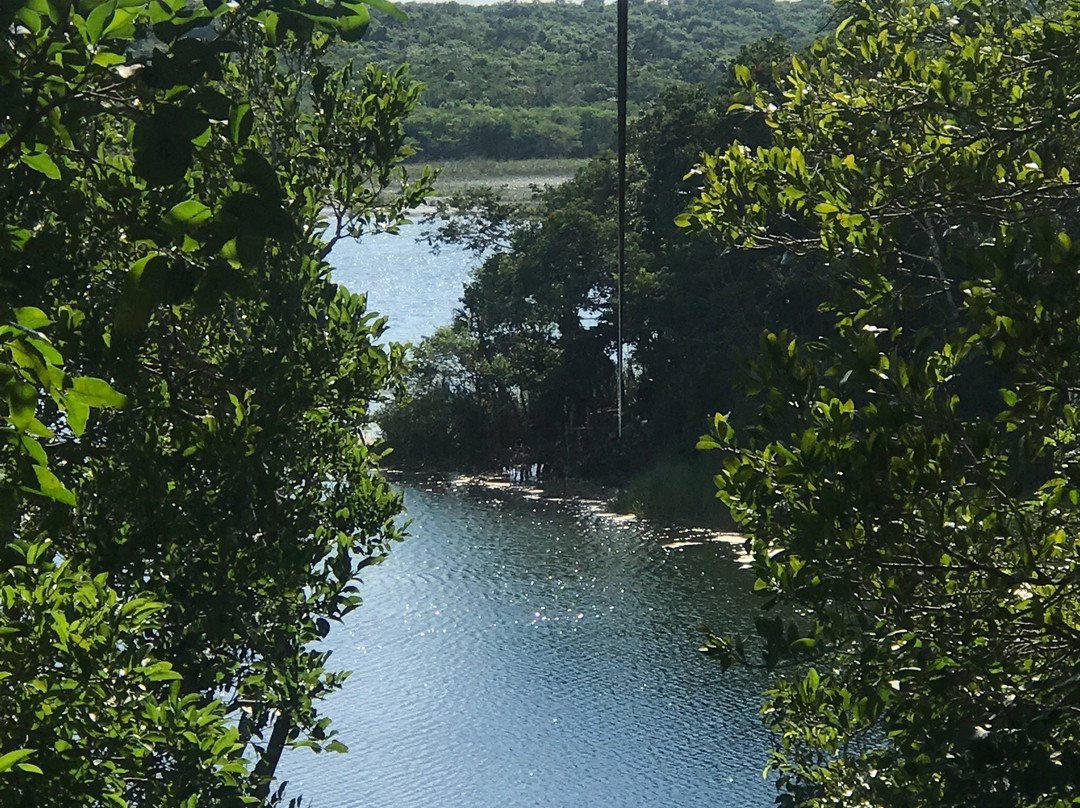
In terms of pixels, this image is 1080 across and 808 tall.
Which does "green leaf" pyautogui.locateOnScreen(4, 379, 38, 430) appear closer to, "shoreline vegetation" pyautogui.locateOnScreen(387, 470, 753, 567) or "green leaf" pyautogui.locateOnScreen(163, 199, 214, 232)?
"green leaf" pyautogui.locateOnScreen(163, 199, 214, 232)

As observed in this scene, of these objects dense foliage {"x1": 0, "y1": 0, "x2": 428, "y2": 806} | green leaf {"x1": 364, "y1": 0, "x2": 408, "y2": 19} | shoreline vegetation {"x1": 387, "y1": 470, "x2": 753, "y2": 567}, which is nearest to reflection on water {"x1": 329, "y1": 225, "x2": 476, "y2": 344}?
shoreline vegetation {"x1": 387, "y1": 470, "x2": 753, "y2": 567}

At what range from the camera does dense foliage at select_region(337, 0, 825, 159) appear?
137 feet

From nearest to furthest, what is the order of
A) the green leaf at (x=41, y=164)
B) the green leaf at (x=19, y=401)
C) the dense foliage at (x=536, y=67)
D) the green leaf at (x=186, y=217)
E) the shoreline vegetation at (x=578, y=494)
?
the green leaf at (x=19, y=401)
the green leaf at (x=186, y=217)
the green leaf at (x=41, y=164)
the shoreline vegetation at (x=578, y=494)
the dense foliage at (x=536, y=67)

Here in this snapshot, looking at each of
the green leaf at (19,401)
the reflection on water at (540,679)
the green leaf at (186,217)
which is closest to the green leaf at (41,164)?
the green leaf at (186,217)

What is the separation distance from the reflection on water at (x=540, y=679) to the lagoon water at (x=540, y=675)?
0.10 ft

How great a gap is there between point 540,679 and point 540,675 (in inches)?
A: 5.0

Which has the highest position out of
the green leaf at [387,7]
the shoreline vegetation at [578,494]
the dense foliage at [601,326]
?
the green leaf at [387,7]

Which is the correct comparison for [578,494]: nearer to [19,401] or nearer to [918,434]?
[918,434]

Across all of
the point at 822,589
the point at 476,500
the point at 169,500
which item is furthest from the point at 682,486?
the point at 822,589

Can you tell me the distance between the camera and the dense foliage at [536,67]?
41.8 m

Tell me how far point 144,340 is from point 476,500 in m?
20.4

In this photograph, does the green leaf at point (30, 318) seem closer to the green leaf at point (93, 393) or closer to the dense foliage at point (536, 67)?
the green leaf at point (93, 393)

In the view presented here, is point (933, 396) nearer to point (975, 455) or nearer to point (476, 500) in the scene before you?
point (975, 455)

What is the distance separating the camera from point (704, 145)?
26.6 metres
